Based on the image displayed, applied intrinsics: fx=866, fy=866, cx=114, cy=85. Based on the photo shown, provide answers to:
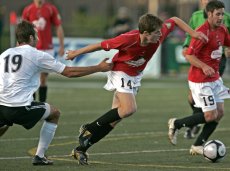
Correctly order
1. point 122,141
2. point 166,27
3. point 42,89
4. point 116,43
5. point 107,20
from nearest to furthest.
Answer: point 116,43, point 166,27, point 122,141, point 42,89, point 107,20

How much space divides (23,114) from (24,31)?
95 centimetres

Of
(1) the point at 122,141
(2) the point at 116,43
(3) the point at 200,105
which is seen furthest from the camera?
(1) the point at 122,141

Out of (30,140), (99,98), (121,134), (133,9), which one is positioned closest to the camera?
(30,140)

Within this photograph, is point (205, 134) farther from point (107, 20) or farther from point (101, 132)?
point (107, 20)

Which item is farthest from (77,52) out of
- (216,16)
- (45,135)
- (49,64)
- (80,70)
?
(216,16)

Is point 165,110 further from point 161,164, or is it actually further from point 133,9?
point 133,9

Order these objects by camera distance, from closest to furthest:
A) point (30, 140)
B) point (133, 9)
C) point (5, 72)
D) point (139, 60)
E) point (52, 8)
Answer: point (5, 72) < point (139, 60) < point (30, 140) < point (52, 8) < point (133, 9)

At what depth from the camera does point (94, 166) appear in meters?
10.2

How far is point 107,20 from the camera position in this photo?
132 feet

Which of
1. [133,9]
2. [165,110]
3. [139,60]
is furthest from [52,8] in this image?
[133,9]

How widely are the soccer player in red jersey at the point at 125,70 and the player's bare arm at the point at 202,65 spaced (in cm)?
40

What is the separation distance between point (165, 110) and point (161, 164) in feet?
25.3

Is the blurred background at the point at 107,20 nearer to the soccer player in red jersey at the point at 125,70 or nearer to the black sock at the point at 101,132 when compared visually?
the soccer player in red jersey at the point at 125,70

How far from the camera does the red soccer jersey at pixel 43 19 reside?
677 inches
